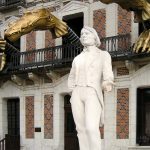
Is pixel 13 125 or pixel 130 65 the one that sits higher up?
pixel 130 65

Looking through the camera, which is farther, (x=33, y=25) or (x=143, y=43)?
(x=143, y=43)

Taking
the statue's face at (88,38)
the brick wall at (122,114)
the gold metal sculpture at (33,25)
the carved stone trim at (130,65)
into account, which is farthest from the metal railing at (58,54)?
the statue's face at (88,38)

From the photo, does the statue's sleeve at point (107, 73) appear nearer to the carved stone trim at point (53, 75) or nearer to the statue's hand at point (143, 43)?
the statue's hand at point (143, 43)

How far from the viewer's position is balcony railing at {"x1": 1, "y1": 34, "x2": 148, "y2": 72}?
1936cm

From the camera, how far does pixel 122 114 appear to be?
19.6m

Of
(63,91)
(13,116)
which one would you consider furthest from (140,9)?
(13,116)

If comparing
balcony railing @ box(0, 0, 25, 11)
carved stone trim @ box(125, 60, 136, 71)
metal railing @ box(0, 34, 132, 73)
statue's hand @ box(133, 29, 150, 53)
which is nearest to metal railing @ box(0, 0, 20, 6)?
balcony railing @ box(0, 0, 25, 11)

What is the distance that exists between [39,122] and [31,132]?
0.70 meters

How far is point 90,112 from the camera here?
28.7ft

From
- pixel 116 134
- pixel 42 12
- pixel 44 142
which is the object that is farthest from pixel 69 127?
pixel 42 12

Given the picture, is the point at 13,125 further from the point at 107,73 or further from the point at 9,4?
the point at 107,73

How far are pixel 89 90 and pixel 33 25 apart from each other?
7.13 meters

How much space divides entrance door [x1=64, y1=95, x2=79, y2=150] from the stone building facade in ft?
0.30

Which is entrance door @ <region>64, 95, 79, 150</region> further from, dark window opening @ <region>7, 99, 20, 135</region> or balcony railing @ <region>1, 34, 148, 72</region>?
dark window opening @ <region>7, 99, 20, 135</region>
